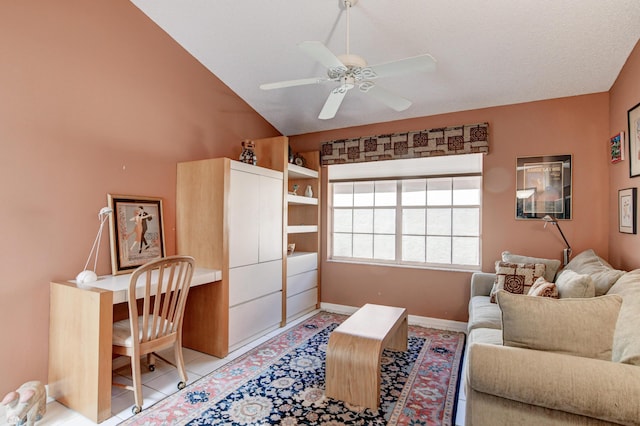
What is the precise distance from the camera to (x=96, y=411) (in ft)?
6.73

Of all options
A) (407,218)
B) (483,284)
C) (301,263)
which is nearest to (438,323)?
(483,284)

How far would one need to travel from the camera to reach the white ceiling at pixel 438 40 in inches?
97.7

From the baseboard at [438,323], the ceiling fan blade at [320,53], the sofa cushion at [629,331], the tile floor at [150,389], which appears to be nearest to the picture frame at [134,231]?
the tile floor at [150,389]

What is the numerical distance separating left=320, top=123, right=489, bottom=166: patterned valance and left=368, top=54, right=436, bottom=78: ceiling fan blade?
2.01 metres

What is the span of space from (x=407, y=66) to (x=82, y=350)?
2778mm

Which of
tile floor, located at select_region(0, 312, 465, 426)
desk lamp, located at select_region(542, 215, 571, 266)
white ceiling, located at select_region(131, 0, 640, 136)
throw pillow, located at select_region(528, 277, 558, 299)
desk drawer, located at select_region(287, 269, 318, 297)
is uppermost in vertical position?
white ceiling, located at select_region(131, 0, 640, 136)

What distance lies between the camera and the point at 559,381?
1.38 metres

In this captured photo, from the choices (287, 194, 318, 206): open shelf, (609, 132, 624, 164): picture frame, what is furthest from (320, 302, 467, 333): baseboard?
(609, 132, 624, 164): picture frame

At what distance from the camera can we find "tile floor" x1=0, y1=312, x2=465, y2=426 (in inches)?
82.3

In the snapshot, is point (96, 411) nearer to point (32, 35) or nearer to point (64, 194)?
point (64, 194)

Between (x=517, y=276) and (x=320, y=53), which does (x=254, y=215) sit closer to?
(x=320, y=53)

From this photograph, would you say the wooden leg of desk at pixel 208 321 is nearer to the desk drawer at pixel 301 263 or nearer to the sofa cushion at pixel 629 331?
the desk drawer at pixel 301 263

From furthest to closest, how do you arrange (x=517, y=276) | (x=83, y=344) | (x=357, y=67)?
1. (x=517, y=276)
2. (x=83, y=344)
3. (x=357, y=67)

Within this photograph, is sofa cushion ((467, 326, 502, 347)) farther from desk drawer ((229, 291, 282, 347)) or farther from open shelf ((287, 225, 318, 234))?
open shelf ((287, 225, 318, 234))
